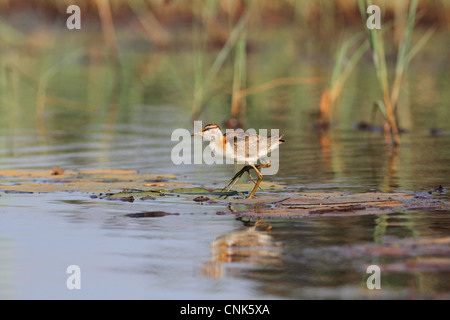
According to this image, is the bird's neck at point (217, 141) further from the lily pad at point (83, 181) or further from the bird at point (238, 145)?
the lily pad at point (83, 181)

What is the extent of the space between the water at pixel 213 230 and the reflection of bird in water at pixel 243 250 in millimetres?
13

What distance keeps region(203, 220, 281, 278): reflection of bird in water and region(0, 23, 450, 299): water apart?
0.01 m

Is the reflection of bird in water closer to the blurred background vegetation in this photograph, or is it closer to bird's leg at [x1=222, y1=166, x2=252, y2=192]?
bird's leg at [x1=222, y1=166, x2=252, y2=192]

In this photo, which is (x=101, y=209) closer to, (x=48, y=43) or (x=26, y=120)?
(x=26, y=120)

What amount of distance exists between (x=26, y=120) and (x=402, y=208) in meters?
8.64

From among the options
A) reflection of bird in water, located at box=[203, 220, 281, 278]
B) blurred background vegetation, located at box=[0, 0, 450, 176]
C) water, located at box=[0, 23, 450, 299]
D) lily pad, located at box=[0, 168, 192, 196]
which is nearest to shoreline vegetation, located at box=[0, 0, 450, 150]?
blurred background vegetation, located at box=[0, 0, 450, 176]

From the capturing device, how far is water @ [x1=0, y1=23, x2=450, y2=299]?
6102 millimetres

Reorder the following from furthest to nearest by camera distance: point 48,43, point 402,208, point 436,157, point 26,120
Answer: point 48,43 < point 26,120 < point 436,157 < point 402,208

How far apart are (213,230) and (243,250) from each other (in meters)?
0.66

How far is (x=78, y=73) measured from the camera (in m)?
23.3

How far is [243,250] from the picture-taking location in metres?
6.98

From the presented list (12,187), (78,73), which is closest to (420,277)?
(12,187)
